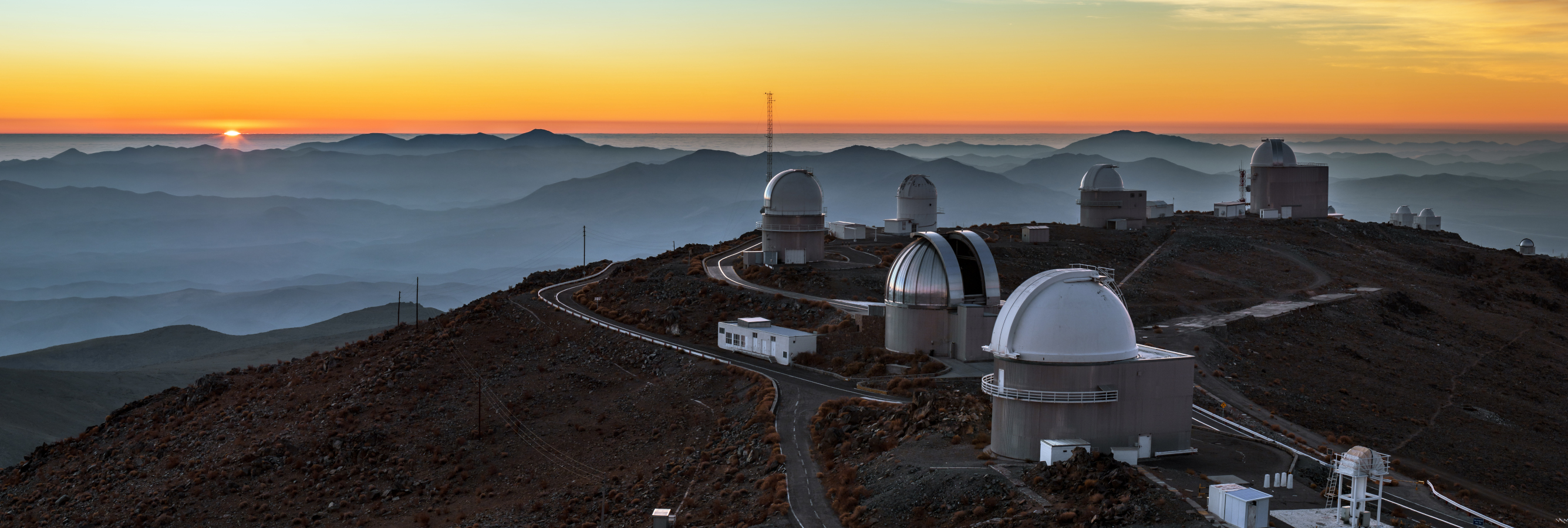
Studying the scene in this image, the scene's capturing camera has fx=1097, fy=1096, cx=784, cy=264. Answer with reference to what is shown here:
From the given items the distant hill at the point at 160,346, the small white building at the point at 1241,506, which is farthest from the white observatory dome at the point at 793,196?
the distant hill at the point at 160,346

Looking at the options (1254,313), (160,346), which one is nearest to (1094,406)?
(1254,313)

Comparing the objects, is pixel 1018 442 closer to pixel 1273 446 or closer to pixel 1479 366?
pixel 1273 446

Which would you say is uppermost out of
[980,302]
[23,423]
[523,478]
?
[980,302]

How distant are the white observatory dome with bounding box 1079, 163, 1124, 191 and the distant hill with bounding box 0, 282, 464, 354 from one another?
480 ft

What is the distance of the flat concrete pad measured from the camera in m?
21.3

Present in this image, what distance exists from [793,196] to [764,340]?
1604 centimetres

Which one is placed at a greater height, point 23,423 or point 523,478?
point 523,478

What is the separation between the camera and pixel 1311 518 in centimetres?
2186

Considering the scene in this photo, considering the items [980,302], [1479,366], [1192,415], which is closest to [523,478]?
[980,302]

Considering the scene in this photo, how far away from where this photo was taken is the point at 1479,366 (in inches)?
1863

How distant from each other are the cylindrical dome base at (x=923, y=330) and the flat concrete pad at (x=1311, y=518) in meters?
17.6

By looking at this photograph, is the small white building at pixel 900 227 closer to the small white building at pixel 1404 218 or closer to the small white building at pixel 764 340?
the small white building at pixel 764 340

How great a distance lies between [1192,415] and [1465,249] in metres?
55.3

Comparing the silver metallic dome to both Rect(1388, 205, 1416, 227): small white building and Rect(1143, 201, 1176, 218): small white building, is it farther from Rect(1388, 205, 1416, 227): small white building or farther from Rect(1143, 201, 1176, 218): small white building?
Rect(1388, 205, 1416, 227): small white building
